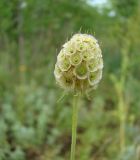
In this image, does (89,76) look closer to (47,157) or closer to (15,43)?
(47,157)

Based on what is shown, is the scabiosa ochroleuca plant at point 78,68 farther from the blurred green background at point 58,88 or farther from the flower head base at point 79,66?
the blurred green background at point 58,88

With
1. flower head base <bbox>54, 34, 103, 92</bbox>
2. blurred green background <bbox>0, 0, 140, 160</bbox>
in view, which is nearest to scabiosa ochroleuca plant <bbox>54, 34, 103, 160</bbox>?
flower head base <bbox>54, 34, 103, 92</bbox>

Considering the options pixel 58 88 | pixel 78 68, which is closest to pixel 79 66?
pixel 78 68

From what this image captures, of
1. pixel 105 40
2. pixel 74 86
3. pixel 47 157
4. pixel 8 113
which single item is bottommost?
pixel 47 157

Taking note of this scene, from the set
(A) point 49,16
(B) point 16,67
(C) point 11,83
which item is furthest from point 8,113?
(A) point 49,16

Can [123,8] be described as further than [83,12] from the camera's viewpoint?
No

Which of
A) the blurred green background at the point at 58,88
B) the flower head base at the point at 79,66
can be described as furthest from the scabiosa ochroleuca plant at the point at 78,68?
the blurred green background at the point at 58,88
